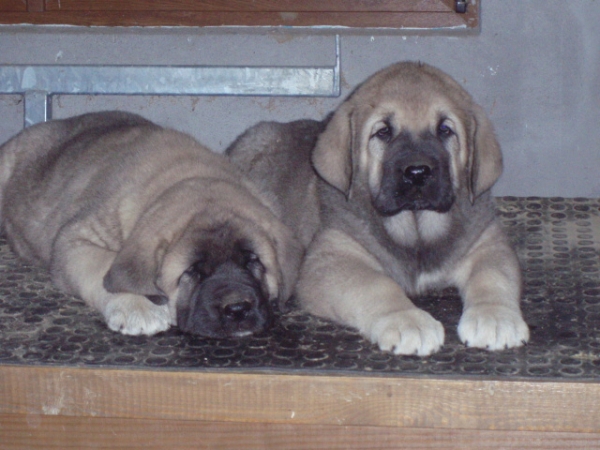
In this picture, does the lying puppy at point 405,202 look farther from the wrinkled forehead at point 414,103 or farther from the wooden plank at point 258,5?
the wooden plank at point 258,5

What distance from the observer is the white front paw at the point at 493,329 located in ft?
9.48

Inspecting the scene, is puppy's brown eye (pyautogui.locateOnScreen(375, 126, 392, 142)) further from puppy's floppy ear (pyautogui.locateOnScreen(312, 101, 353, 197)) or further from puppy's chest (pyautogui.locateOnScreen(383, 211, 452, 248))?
puppy's chest (pyautogui.locateOnScreen(383, 211, 452, 248))

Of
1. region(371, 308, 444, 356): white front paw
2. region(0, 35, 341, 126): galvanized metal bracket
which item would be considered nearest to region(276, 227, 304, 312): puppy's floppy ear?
region(371, 308, 444, 356): white front paw

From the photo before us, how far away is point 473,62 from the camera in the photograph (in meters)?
5.25

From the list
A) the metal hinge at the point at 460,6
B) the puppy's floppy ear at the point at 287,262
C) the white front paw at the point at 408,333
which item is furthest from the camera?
the metal hinge at the point at 460,6

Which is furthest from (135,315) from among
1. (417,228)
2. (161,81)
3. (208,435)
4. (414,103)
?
(161,81)

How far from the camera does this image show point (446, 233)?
3566mm

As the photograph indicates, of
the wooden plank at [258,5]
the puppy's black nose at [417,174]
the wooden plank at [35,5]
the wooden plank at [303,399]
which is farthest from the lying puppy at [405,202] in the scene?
the wooden plank at [35,5]

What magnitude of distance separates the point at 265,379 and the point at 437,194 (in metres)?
1.07

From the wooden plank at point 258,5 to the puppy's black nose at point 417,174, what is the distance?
2160 millimetres

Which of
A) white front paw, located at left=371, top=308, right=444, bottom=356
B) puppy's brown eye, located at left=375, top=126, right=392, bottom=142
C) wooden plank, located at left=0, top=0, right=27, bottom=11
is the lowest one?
white front paw, located at left=371, top=308, right=444, bottom=356

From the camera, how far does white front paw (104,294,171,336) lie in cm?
312

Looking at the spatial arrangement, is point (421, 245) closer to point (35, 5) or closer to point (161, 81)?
point (161, 81)

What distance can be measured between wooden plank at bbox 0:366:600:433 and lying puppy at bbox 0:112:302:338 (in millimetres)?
403
